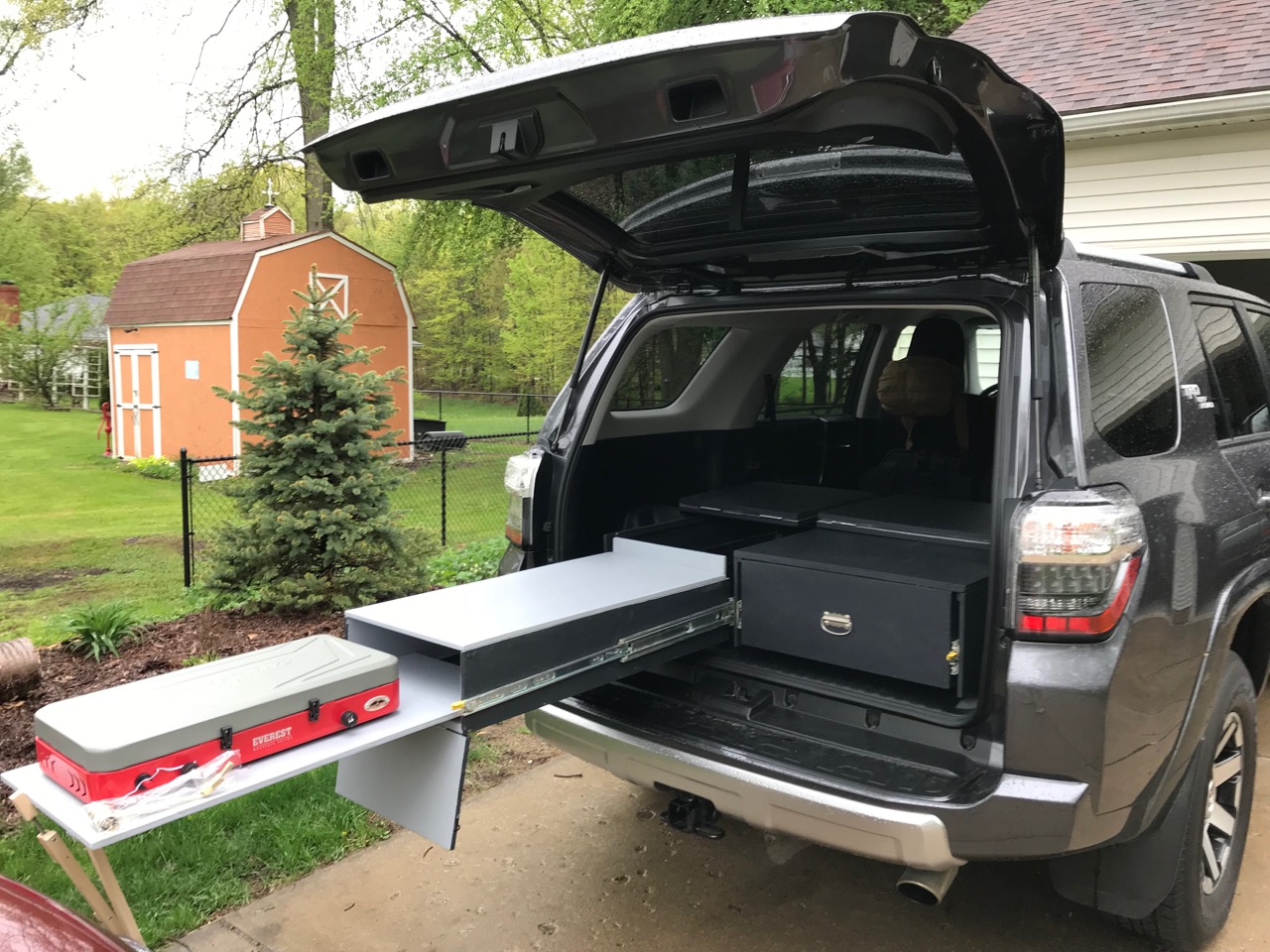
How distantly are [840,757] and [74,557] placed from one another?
32.9ft

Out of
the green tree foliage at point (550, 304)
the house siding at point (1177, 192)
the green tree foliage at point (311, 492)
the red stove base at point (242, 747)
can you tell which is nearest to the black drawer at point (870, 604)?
the red stove base at point (242, 747)

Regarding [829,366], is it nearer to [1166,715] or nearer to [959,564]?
[959,564]

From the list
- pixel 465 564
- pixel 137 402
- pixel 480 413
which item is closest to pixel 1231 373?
pixel 465 564

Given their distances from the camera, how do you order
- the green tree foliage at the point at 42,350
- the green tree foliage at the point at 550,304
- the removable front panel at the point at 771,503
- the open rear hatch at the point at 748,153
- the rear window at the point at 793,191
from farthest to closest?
the green tree foliage at the point at 42,350 → the green tree foliage at the point at 550,304 → the removable front panel at the point at 771,503 → the rear window at the point at 793,191 → the open rear hatch at the point at 748,153

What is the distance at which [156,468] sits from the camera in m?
17.6

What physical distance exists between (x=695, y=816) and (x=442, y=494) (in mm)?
7685

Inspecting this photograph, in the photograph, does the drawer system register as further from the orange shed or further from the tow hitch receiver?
the orange shed

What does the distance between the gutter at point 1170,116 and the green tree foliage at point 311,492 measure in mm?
5395

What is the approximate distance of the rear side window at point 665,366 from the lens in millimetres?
3771

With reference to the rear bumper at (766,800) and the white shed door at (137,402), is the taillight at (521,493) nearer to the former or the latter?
the rear bumper at (766,800)

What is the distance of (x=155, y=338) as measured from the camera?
1784 cm

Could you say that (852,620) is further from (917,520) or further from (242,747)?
(242,747)

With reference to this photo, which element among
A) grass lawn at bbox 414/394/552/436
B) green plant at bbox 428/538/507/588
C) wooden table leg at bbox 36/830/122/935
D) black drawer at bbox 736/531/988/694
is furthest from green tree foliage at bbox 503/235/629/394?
wooden table leg at bbox 36/830/122/935

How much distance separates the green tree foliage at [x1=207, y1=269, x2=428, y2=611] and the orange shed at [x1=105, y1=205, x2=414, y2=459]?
1129cm
